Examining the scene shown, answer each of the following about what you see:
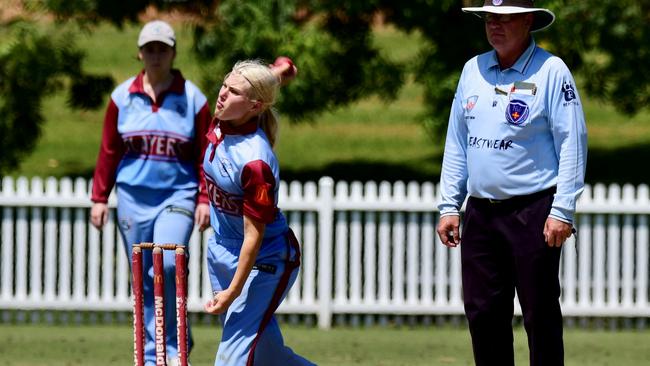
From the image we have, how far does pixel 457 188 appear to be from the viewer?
6105 mm

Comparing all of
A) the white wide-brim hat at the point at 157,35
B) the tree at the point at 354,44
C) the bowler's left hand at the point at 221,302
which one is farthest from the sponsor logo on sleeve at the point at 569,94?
the tree at the point at 354,44

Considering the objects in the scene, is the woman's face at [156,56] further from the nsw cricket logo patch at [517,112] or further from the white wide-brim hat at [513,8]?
the nsw cricket logo patch at [517,112]

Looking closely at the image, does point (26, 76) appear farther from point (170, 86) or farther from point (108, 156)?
point (170, 86)

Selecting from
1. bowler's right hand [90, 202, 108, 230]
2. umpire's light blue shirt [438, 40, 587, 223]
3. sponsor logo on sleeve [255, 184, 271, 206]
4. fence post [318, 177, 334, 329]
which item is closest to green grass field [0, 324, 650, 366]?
fence post [318, 177, 334, 329]

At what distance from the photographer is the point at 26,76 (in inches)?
455

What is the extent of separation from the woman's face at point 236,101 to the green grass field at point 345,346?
10.1ft

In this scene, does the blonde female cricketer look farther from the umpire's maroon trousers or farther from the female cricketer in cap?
the female cricketer in cap

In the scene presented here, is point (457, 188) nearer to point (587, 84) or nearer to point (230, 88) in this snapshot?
point (230, 88)

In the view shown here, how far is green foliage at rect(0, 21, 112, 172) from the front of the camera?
11.5m

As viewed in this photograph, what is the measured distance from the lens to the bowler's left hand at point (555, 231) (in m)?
5.61

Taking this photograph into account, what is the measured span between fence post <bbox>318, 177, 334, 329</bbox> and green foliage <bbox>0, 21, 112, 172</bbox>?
2.87m

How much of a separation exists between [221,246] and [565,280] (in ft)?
16.7

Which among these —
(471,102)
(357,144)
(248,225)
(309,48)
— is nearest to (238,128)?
(248,225)

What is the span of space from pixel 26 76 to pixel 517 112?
6.72 meters
